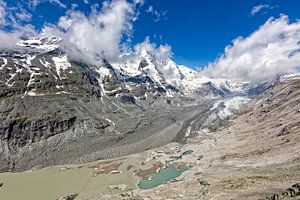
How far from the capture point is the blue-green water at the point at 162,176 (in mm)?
117562

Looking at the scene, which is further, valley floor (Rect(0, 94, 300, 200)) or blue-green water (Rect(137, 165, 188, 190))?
blue-green water (Rect(137, 165, 188, 190))

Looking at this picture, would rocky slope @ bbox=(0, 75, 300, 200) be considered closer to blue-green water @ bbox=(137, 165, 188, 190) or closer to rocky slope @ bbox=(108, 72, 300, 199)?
rocky slope @ bbox=(108, 72, 300, 199)

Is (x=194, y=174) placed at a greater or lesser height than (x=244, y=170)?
greater

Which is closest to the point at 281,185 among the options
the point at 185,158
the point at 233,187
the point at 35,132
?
the point at 233,187

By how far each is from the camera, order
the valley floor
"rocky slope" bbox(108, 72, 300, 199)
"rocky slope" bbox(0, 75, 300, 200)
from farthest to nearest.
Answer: the valley floor < "rocky slope" bbox(0, 75, 300, 200) < "rocky slope" bbox(108, 72, 300, 199)

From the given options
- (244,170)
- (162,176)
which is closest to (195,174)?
(162,176)

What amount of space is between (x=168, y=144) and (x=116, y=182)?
77.7 m

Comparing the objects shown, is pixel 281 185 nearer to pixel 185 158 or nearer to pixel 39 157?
pixel 185 158

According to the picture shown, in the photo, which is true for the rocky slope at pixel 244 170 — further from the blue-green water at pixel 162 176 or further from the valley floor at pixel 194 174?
the blue-green water at pixel 162 176

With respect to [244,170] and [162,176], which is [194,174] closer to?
[162,176]

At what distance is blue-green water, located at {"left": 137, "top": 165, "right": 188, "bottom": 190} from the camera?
117562 millimetres

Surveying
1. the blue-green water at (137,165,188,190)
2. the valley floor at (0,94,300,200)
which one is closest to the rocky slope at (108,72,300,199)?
the valley floor at (0,94,300,200)

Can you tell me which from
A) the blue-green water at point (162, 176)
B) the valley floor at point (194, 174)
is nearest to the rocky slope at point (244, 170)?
the valley floor at point (194, 174)

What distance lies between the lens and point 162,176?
129125 mm
